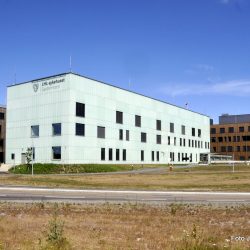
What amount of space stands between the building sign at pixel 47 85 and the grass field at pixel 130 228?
59.0 metres

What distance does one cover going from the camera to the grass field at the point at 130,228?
10.4m

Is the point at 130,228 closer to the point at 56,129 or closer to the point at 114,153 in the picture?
the point at 56,129

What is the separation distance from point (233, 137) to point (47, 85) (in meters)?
98.0

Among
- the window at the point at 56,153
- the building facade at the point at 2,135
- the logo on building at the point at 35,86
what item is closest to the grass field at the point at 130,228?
the window at the point at 56,153

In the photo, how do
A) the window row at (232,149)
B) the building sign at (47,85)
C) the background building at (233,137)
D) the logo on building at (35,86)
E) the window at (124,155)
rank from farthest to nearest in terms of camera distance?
the window row at (232,149)
the background building at (233,137)
the window at (124,155)
the logo on building at (35,86)
the building sign at (47,85)

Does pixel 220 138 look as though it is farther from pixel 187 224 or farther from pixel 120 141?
pixel 187 224

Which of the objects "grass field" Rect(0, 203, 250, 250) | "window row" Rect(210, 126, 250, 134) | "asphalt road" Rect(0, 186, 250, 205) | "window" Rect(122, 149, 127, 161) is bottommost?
"asphalt road" Rect(0, 186, 250, 205)

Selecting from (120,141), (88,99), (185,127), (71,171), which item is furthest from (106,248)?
(185,127)

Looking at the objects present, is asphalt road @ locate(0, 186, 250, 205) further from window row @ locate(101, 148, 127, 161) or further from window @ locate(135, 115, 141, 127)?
window @ locate(135, 115, 141, 127)

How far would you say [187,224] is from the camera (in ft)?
48.3

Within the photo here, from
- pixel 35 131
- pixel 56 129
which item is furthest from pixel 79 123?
pixel 35 131

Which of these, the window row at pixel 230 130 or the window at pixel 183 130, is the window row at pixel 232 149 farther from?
the window at pixel 183 130

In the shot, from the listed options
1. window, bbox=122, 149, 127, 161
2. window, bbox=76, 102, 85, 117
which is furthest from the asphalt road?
window, bbox=122, 149, 127, 161

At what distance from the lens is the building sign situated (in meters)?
77.7
